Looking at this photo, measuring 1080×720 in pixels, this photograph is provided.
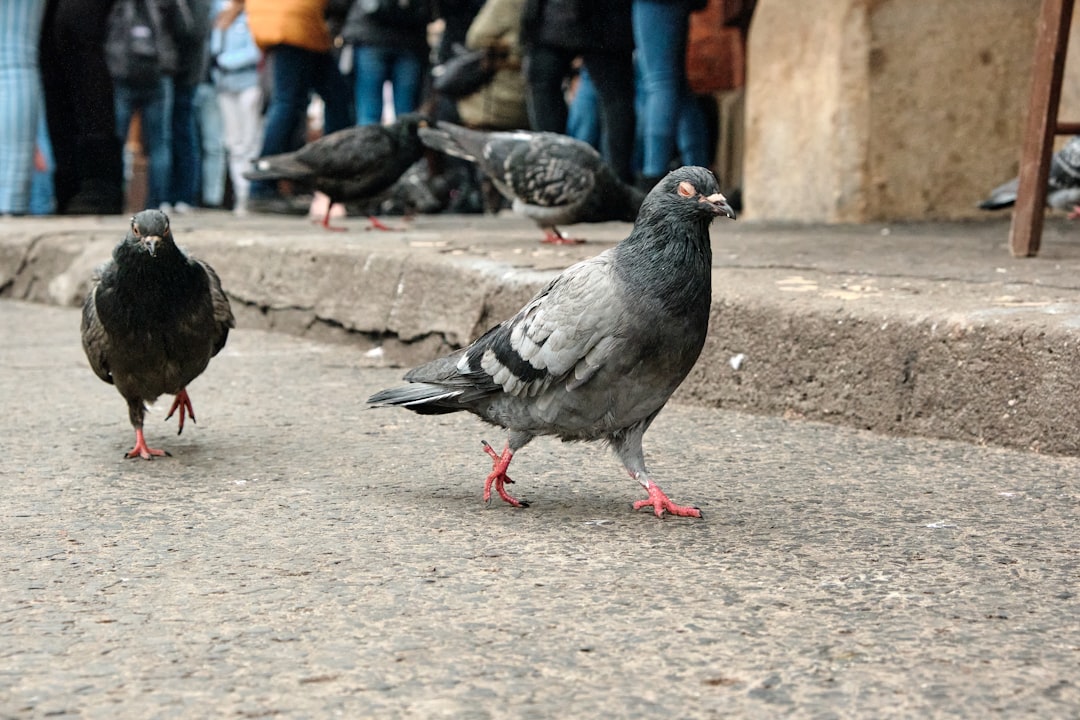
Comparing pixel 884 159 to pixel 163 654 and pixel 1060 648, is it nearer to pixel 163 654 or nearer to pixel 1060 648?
pixel 1060 648

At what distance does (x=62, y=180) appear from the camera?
9.33m

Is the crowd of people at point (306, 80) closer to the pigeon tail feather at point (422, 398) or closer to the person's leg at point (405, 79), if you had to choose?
the person's leg at point (405, 79)

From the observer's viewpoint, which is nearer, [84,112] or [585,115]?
[84,112]

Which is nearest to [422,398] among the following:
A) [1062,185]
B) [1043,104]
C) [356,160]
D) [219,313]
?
[219,313]

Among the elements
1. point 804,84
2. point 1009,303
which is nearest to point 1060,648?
point 1009,303

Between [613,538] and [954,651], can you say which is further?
[613,538]

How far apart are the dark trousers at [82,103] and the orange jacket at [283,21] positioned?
96 cm

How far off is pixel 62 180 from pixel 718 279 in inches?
237

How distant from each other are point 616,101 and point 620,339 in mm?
4794

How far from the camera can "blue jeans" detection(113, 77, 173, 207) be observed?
991 centimetres

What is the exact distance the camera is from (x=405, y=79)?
9258 millimetres

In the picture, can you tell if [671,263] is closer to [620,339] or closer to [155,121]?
[620,339]

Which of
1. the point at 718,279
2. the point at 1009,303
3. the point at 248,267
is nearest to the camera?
the point at 1009,303

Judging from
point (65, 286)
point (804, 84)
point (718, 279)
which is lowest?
point (65, 286)
